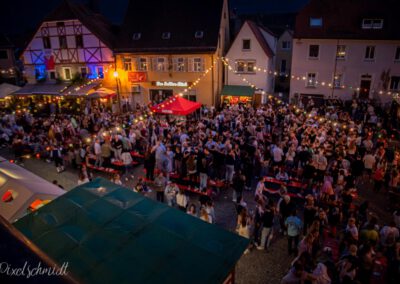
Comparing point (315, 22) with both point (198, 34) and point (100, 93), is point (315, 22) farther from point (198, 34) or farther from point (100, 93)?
point (100, 93)

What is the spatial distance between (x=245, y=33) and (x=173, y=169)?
16621 mm

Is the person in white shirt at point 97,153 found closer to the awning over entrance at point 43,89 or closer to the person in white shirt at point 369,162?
the person in white shirt at point 369,162

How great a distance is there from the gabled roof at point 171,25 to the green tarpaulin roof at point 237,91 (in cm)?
392

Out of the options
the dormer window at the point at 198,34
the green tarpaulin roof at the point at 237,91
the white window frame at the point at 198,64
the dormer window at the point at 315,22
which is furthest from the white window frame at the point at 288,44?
the white window frame at the point at 198,64

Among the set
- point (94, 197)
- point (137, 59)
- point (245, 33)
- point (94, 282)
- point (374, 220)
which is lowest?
point (374, 220)

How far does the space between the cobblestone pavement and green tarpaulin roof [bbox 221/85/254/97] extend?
45.0 feet

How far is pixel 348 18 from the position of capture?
23406 millimetres

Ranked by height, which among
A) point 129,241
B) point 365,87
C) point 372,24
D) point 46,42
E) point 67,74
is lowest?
point 129,241

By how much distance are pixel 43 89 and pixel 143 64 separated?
9860 millimetres

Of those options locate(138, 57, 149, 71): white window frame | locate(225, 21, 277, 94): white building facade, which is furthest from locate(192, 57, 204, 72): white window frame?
locate(138, 57, 149, 71): white window frame

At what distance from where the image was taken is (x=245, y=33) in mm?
24359

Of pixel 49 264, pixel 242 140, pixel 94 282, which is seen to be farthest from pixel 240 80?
pixel 49 264

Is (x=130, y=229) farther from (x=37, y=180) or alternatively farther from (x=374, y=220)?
(x=374, y=220)

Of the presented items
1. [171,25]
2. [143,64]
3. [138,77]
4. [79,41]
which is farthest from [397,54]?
[79,41]
